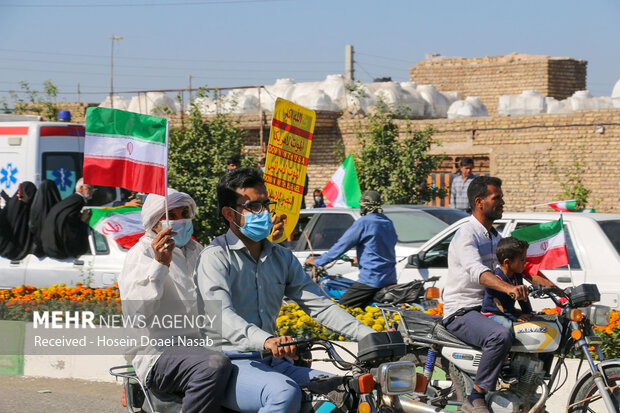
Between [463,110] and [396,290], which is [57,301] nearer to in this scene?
[396,290]

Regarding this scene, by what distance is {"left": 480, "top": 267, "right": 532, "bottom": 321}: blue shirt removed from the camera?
610 centimetres

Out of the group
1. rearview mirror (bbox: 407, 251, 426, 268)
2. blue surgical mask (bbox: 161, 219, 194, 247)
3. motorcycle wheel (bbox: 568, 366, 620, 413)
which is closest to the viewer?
blue surgical mask (bbox: 161, 219, 194, 247)

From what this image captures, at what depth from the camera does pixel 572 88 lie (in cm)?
3709

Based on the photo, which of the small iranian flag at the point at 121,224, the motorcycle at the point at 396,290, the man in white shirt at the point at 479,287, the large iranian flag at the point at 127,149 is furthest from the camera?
the small iranian flag at the point at 121,224

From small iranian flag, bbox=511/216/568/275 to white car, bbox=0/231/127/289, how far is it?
5388mm

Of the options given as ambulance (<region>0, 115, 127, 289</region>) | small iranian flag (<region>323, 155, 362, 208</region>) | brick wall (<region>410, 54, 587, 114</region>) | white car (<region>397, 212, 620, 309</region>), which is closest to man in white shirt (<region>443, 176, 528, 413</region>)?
white car (<region>397, 212, 620, 309</region>)

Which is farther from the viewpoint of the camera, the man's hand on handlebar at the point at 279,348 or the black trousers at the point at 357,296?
the black trousers at the point at 357,296

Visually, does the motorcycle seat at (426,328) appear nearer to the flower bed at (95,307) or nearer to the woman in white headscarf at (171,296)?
the flower bed at (95,307)

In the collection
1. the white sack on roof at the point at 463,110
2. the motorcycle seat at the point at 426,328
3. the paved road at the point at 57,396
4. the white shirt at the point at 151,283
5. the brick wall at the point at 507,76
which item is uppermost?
the brick wall at the point at 507,76

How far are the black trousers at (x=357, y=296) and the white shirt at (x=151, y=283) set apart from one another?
15.3 ft

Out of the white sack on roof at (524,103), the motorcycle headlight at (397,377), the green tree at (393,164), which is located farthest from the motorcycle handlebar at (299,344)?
the white sack on roof at (524,103)

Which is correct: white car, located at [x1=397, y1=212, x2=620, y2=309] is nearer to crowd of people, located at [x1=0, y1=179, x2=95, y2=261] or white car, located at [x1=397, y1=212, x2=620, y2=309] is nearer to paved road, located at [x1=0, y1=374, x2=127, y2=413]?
paved road, located at [x1=0, y1=374, x2=127, y2=413]

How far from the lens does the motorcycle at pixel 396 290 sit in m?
7.21

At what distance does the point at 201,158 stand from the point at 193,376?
13.7 metres
